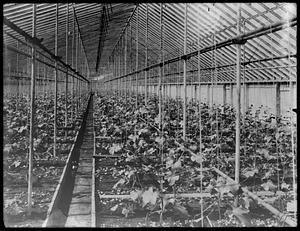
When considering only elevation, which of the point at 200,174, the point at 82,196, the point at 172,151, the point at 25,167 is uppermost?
the point at 172,151

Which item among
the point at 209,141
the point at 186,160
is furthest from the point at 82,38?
the point at 186,160

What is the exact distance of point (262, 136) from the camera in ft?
26.3

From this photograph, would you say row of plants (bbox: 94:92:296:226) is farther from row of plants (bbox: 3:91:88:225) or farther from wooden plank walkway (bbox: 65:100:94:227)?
row of plants (bbox: 3:91:88:225)

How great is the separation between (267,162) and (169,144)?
1.88m

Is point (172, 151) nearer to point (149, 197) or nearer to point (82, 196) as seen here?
point (149, 197)

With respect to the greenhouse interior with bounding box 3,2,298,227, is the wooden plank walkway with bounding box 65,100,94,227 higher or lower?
lower

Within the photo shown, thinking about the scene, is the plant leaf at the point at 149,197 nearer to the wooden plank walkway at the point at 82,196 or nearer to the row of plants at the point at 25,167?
the wooden plank walkway at the point at 82,196

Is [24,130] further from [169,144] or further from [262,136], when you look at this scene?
[262,136]

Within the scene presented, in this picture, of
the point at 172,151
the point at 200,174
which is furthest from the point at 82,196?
the point at 200,174

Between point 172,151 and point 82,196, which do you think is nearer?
point 172,151

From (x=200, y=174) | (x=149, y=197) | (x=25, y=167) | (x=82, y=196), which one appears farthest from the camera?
(x=25, y=167)

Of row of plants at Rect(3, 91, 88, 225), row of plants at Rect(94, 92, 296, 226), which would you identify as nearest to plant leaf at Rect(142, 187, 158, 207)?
row of plants at Rect(94, 92, 296, 226)

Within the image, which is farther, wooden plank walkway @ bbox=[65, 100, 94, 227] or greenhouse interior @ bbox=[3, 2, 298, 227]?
wooden plank walkway @ bbox=[65, 100, 94, 227]

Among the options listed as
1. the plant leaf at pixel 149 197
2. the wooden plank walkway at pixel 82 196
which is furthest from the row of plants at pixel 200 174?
the wooden plank walkway at pixel 82 196
